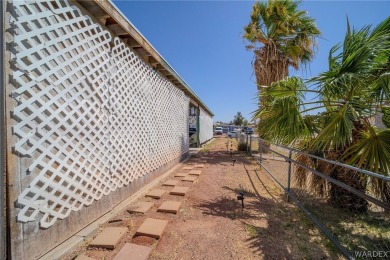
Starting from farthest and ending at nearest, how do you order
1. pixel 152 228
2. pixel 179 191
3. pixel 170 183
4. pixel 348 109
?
pixel 170 183
pixel 179 191
pixel 348 109
pixel 152 228

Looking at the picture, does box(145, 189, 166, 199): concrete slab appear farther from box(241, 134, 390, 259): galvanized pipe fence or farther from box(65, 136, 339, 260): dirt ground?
box(241, 134, 390, 259): galvanized pipe fence

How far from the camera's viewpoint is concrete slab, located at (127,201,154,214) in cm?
341

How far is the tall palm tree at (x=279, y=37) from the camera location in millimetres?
8500

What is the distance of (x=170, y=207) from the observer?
11.6 feet

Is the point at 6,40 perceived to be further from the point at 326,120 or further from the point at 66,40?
the point at 326,120

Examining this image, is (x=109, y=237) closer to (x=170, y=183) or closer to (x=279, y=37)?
(x=170, y=183)

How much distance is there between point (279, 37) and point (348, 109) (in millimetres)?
7341

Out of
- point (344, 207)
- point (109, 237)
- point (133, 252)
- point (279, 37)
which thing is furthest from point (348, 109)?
point (279, 37)

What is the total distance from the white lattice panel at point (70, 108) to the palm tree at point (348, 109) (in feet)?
9.10

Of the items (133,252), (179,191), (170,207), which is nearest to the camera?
(133,252)

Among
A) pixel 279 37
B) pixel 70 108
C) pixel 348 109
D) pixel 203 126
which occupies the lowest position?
pixel 203 126

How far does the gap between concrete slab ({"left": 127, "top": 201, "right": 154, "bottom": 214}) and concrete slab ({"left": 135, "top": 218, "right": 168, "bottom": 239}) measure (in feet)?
1.24

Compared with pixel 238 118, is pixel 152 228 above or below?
below

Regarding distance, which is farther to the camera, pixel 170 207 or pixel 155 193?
pixel 155 193
